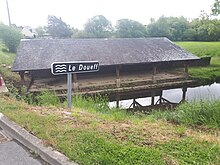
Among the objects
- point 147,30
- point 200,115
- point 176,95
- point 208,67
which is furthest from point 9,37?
point 200,115

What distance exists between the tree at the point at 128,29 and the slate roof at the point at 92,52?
50.1ft

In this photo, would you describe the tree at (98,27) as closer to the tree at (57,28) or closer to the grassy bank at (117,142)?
the tree at (57,28)

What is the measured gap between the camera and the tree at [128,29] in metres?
31.7

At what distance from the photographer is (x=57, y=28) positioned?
39125 millimetres

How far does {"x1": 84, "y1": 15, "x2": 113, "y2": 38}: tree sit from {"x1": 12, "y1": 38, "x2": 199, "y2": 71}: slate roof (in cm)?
1631

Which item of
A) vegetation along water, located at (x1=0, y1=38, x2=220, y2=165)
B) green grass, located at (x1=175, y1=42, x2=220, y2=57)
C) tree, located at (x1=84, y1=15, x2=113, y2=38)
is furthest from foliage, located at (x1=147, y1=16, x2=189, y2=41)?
vegetation along water, located at (x1=0, y1=38, x2=220, y2=165)

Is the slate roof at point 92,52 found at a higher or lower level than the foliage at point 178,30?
lower

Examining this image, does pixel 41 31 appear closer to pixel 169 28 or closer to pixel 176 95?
pixel 169 28

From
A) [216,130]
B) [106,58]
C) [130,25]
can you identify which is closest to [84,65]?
[216,130]

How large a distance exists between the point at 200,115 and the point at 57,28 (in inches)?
1477

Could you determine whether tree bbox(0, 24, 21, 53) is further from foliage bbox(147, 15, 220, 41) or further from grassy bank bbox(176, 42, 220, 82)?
foliage bbox(147, 15, 220, 41)

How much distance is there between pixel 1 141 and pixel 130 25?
100 feet

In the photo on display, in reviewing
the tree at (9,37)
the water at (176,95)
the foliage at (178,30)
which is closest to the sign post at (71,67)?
the water at (176,95)

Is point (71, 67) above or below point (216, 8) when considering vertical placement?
below
